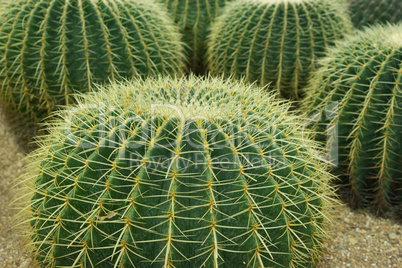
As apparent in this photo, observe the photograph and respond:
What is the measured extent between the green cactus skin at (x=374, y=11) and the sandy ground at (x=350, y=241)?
2.68 m

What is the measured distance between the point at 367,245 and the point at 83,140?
199 cm

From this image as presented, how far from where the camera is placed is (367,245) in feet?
9.79

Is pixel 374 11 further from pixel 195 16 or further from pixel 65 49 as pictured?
pixel 65 49

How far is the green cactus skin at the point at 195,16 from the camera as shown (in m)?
4.39

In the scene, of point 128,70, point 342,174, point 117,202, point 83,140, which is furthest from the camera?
point 128,70

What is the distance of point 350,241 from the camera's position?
3.01 m

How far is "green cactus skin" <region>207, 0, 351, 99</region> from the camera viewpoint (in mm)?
3766

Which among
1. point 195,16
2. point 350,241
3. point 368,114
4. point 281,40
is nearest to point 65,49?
point 195,16

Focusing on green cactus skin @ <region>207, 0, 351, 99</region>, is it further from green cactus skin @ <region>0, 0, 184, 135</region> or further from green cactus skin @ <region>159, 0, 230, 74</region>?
green cactus skin @ <region>0, 0, 184, 135</region>

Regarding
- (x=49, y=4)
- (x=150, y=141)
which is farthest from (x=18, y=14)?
(x=150, y=141)

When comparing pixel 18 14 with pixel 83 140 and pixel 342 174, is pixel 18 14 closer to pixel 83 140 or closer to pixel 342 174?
pixel 83 140

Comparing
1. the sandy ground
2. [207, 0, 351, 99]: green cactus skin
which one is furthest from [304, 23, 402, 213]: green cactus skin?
[207, 0, 351, 99]: green cactus skin

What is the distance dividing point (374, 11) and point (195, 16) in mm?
2184

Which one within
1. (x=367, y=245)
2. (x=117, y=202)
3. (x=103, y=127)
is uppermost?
(x=103, y=127)
